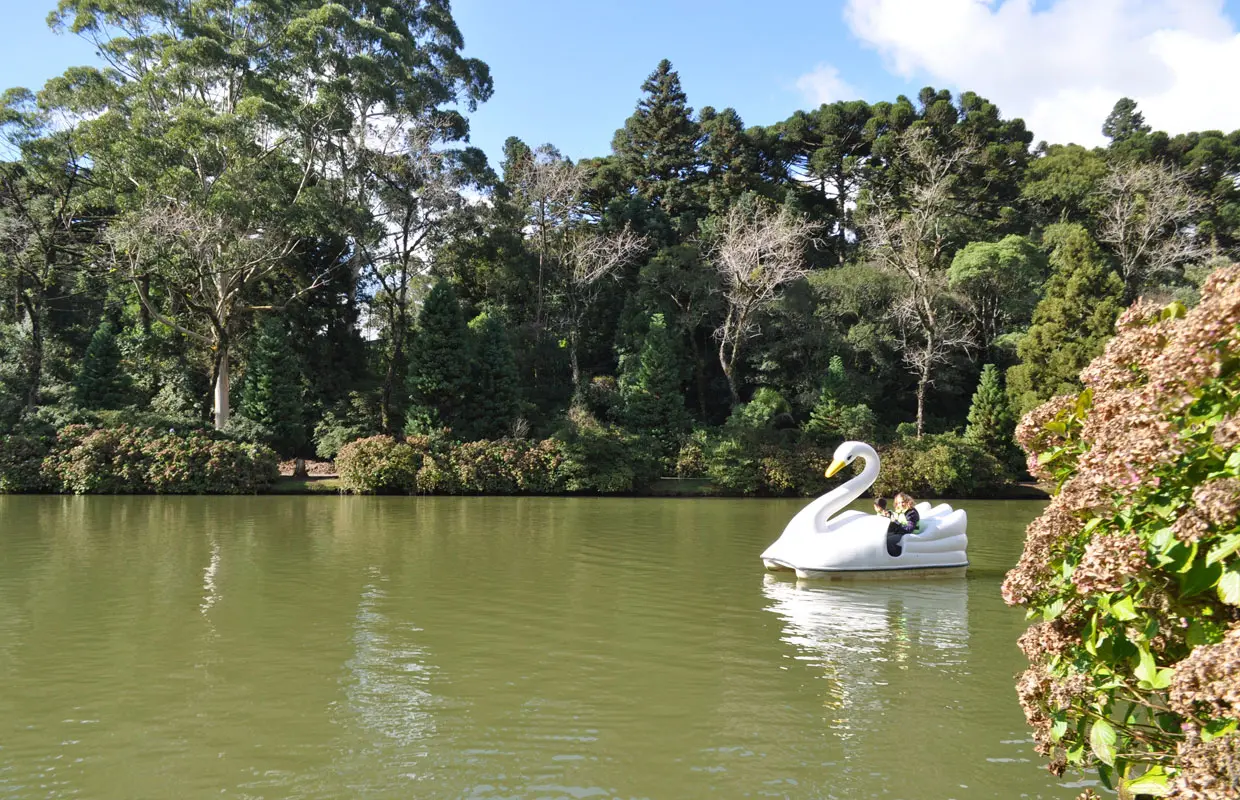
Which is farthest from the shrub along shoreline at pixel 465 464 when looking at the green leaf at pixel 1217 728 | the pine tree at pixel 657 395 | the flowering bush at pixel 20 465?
the green leaf at pixel 1217 728

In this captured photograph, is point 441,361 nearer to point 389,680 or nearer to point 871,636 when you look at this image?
point 871,636

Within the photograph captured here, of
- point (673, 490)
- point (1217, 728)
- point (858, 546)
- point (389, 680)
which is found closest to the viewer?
point (1217, 728)

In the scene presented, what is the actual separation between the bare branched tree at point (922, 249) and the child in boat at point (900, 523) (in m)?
17.0

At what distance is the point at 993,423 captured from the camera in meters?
27.4

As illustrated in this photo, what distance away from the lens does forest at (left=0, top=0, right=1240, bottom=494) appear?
2528 cm

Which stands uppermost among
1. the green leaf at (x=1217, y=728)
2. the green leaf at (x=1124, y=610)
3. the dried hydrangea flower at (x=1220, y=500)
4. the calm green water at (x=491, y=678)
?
the dried hydrangea flower at (x=1220, y=500)

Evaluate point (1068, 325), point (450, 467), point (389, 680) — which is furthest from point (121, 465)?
point (1068, 325)

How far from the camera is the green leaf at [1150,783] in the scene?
110 inches

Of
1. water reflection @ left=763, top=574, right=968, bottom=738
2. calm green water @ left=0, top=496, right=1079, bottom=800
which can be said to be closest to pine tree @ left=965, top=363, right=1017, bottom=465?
calm green water @ left=0, top=496, right=1079, bottom=800

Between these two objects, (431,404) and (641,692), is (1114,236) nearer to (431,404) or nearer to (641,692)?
(431,404)

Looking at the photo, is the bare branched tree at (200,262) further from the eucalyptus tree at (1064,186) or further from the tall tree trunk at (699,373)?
the eucalyptus tree at (1064,186)

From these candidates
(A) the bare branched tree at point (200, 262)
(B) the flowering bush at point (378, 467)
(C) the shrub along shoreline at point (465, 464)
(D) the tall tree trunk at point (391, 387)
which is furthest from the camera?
(D) the tall tree trunk at point (391, 387)

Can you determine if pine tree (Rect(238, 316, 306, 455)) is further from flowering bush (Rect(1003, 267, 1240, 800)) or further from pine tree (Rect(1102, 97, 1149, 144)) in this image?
pine tree (Rect(1102, 97, 1149, 144))

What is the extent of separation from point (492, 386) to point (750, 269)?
9383 millimetres
